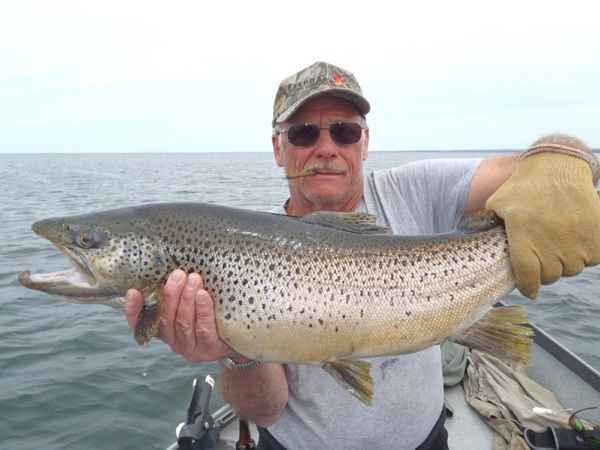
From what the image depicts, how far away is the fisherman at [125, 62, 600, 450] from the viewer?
2.82 m

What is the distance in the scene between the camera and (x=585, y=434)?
4531 millimetres

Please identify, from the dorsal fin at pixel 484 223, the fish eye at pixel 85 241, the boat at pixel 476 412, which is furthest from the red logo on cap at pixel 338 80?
the boat at pixel 476 412

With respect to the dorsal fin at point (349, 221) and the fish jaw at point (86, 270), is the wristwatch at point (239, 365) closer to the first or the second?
the fish jaw at point (86, 270)

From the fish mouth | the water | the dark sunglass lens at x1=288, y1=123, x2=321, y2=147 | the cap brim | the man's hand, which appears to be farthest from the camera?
the water

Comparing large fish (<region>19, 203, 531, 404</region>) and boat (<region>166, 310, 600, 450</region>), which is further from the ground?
large fish (<region>19, 203, 531, 404</region>)

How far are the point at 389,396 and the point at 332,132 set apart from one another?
2024 millimetres

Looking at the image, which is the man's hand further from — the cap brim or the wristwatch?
the cap brim

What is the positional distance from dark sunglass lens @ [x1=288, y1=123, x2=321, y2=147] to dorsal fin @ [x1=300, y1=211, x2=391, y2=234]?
31.9 inches

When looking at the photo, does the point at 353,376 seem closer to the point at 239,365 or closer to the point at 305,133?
the point at 239,365

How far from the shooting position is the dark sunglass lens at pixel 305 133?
373 centimetres

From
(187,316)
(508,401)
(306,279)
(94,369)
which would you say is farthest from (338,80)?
(94,369)

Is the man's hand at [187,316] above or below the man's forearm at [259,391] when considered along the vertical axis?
above

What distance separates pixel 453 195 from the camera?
354cm

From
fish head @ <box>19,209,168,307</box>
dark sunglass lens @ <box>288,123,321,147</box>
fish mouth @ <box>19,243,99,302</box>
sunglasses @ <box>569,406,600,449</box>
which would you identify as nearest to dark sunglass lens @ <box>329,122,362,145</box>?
dark sunglass lens @ <box>288,123,321,147</box>
